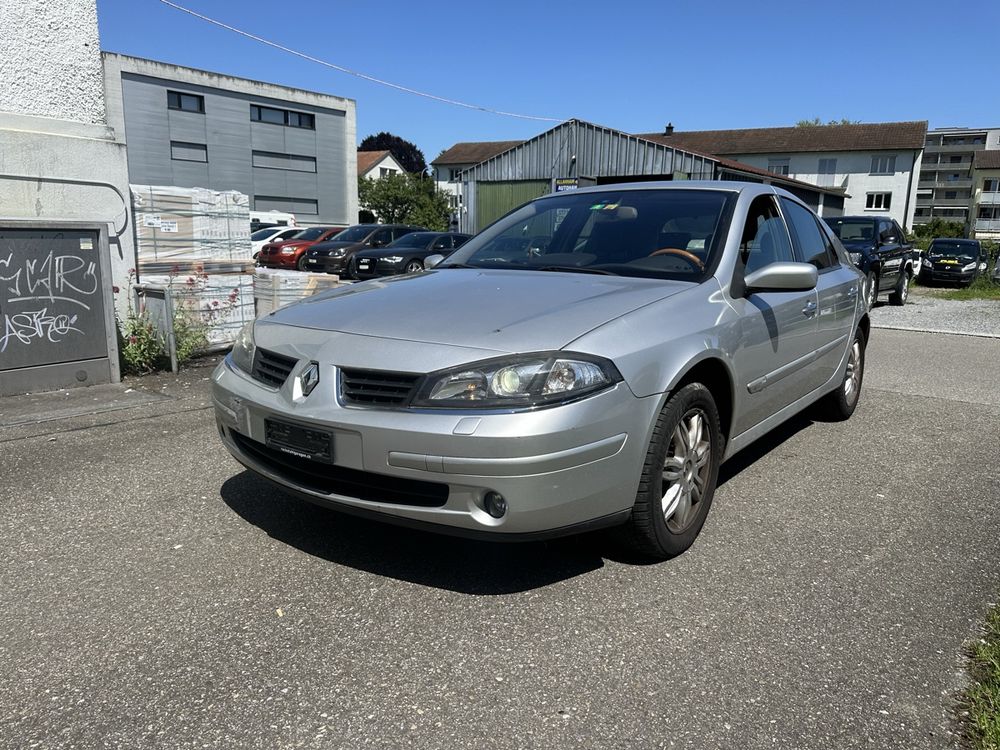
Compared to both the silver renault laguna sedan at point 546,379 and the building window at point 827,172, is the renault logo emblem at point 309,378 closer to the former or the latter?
the silver renault laguna sedan at point 546,379

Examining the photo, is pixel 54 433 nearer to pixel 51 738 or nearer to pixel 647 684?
pixel 51 738

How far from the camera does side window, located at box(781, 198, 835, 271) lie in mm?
4730

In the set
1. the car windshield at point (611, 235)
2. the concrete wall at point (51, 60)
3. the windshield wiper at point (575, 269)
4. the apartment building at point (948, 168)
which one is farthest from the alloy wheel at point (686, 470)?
the apartment building at point (948, 168)

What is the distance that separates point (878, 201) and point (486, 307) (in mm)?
60437

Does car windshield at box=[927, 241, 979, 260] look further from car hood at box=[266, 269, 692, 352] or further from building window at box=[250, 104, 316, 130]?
building window at box=[250, 104, 316, 130]

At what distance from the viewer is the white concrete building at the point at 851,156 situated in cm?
5441

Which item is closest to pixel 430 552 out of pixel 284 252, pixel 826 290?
pixel 826 290

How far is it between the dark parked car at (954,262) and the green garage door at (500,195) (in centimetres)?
1322

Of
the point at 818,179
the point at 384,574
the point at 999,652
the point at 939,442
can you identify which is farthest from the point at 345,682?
the point at 818,179

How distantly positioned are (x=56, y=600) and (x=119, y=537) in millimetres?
578

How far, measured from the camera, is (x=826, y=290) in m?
4.78

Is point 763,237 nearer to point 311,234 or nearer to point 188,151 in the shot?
point 311,234

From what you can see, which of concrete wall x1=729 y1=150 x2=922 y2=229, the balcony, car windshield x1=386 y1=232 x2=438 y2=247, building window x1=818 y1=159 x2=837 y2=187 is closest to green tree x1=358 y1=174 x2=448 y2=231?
concrete wall x1=729 y1=150 x2=922 y2=229

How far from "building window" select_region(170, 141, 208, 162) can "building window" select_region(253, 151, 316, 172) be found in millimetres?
2721
